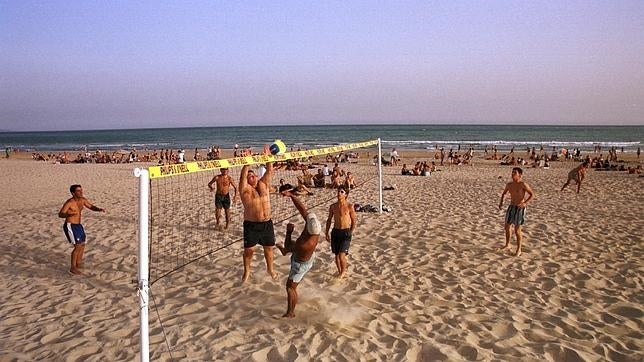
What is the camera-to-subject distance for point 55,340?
443 centimetres

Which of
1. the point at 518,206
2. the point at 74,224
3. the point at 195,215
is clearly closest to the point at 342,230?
the point at 518,206

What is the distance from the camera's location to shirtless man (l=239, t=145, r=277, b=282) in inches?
232

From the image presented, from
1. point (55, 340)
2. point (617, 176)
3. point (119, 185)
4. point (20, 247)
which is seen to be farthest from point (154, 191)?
point (617, 176)

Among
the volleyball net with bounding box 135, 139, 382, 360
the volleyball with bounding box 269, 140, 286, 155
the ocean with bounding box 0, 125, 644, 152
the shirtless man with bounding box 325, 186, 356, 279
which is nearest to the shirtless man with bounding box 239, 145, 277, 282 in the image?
the volleyball net with bounding box 135, 139, 382, 360

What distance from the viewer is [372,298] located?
5.29 metres

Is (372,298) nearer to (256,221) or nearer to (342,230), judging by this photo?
(342,230)

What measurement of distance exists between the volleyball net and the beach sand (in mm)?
533

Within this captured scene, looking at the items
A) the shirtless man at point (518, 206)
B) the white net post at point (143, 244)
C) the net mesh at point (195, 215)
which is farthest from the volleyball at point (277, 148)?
the shirtless man at point (518, 206)

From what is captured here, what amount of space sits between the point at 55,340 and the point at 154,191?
34.5ft

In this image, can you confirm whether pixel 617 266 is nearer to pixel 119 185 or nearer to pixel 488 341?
pixel 488 341

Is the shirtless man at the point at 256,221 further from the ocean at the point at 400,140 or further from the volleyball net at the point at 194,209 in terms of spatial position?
the ocean at the point at 400,140

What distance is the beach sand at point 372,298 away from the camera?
420cm

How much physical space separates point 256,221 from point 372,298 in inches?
68.5

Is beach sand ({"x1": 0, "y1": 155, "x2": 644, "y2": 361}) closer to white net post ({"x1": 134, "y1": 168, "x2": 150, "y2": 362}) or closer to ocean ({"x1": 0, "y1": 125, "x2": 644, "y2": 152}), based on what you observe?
white net post ({"x1": 134, "y1": 168, "x2": 150, "y2": 362})
